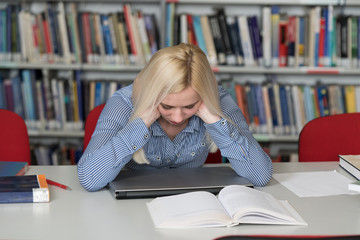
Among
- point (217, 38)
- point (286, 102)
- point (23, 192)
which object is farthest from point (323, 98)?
point (23, 192)

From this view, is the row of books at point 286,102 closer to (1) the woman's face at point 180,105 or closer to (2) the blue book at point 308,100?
(2) the blue book at point 308,100

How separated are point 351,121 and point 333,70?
0.92 m

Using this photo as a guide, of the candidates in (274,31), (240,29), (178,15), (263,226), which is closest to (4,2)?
(178,15)

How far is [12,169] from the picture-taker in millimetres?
1607

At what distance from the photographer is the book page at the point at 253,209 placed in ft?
4.10

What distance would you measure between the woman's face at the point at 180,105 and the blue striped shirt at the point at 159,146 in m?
0.09

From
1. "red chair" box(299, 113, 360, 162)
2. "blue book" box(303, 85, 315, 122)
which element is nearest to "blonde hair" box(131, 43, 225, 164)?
"red chair" box(299, 113, 360, 162)

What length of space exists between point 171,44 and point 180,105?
4.64 ft

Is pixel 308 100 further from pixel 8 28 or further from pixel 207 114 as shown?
pixel 8 28

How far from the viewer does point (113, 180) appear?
1.55 m

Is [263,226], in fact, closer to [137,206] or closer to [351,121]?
[137,206]

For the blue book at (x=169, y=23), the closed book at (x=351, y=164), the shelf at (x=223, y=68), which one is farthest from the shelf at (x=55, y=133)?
the closed book at (x=351, y=164)

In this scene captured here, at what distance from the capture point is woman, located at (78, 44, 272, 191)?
154 centimetres

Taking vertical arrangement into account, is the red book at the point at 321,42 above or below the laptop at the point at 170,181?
above
